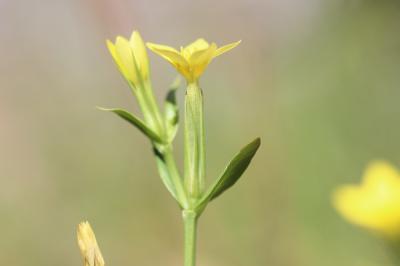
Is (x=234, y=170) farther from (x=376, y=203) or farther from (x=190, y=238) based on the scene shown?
(x=376, y=203)

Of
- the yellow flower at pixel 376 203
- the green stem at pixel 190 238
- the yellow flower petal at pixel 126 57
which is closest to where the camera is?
the green stem at pixel 190 238

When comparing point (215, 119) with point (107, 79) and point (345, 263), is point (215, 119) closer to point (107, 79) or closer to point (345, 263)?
point (107, 79)

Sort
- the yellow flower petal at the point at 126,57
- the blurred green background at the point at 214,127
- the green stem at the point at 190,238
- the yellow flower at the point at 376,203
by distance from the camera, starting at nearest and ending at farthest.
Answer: the green stem at the point at 190,238, the yellow flower petal at the point at 126,57, the yellow flower at the point at 376,203, the blurred green background at the point at 214,127

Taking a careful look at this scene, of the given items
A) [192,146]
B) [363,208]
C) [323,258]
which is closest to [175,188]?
[192,146]

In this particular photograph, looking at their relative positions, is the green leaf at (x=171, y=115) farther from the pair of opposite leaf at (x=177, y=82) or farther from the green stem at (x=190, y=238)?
the green stem at (x=190, y=238)

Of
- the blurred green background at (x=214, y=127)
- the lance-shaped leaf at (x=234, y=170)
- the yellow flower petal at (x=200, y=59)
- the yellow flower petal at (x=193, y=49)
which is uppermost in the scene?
the yellow flower petal at (x=193, y=49)

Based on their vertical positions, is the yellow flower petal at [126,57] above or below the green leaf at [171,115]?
above

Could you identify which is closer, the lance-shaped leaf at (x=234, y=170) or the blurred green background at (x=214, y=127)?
the lance-shaped leaf at (x=234, y=170)

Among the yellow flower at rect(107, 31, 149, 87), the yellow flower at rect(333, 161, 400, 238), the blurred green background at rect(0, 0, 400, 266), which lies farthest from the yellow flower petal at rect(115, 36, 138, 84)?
the blurred green background at rect(0, 0, 400, 266)

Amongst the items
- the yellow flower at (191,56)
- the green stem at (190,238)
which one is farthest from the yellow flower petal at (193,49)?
the green stem at (190,238)
